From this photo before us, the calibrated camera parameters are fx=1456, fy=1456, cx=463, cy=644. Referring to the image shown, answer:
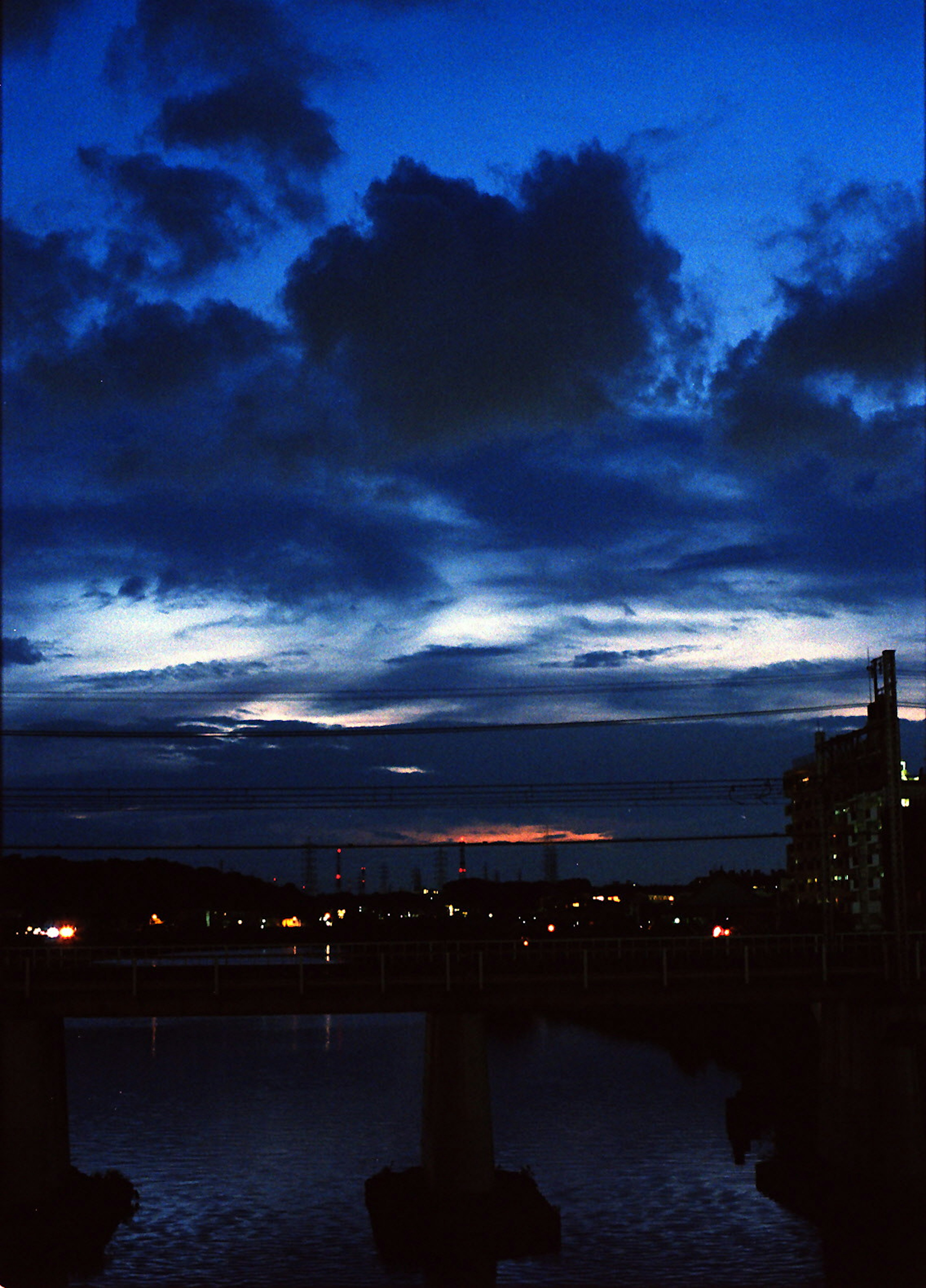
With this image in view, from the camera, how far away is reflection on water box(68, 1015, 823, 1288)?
49.0m

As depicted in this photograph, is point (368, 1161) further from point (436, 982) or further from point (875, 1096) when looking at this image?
point (875, 1096)

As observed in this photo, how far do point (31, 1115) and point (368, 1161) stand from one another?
23.8 m

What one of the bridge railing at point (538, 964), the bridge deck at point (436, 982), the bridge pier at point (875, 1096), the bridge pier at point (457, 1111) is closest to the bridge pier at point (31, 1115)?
the bridge deck at point (436, 982)

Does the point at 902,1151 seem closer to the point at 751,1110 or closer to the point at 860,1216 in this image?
the point at 860,1216

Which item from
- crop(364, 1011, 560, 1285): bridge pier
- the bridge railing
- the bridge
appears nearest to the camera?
crop(364, 1011, 560, 1285): bridge pier

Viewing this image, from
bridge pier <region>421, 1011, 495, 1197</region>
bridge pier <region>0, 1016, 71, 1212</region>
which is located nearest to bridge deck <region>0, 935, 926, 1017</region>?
bridge pier <region>0, 1016, 71, 1212</region>

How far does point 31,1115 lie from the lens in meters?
49.2

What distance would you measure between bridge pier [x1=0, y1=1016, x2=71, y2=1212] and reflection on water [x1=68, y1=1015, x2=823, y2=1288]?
12.2 ft

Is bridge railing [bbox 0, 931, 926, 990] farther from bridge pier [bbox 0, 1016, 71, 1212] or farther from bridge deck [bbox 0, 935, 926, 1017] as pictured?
bridge pier [bbox 0, 1016, 71, 1212]

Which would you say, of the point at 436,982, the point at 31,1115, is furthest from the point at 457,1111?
the point at 31,1115

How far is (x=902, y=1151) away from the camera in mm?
51062

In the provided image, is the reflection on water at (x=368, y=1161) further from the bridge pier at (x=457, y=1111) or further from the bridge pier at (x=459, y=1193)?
the bridge pier at (x=457, y=1111)

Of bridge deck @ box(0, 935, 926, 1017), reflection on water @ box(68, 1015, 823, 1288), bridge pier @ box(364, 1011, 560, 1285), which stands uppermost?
bridge deck @ box(0, 935, 926, 1017)

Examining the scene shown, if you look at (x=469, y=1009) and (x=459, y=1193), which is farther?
(x=469, y=1009)
